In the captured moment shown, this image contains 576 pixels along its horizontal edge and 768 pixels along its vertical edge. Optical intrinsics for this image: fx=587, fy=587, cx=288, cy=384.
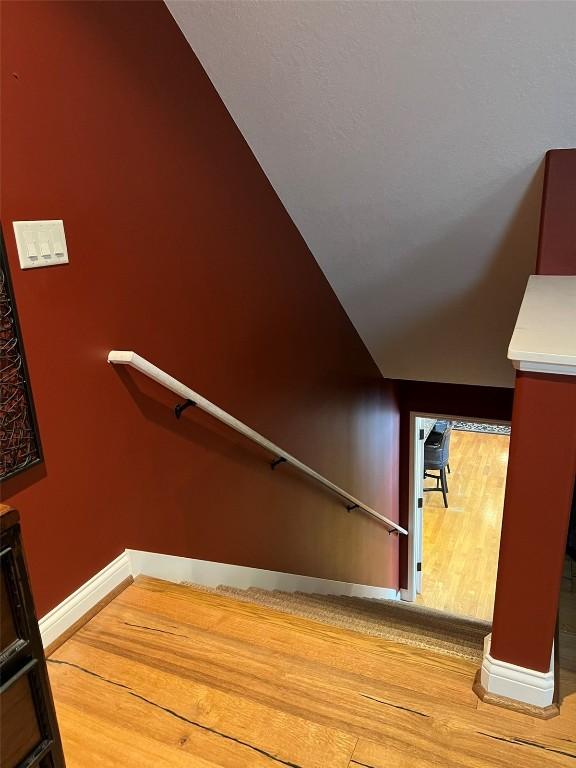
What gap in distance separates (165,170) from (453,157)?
100 cm

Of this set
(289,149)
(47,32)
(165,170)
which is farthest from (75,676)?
(289,149)

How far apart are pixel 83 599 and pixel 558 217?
1904 mm

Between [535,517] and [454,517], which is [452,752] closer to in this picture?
[535,517]

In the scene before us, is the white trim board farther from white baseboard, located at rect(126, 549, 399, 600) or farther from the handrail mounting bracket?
the handrail mounting bracket

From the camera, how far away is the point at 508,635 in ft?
4.97

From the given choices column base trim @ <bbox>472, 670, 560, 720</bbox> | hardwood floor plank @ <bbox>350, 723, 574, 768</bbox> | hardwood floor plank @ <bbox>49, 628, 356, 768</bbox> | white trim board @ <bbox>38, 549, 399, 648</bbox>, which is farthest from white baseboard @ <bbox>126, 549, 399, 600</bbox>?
column base trim @ <bbox>472, 670, 560, 720</bbox>

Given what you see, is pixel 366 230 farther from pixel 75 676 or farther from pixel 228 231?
pixel 75 676

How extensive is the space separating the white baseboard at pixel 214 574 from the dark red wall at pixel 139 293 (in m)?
0.04

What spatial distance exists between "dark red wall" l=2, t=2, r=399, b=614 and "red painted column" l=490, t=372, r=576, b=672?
107 centimetres

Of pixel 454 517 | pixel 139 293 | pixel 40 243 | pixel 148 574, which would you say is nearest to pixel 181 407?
pixel 139 293

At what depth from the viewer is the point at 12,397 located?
1373mm

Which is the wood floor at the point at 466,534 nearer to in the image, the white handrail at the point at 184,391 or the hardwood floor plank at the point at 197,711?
the white handrail at the point at 184,391

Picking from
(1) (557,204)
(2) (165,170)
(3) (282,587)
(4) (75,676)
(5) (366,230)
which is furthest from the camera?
(3) (282,587)

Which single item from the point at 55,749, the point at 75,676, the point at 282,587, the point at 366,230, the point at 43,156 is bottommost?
the point at 282,587
